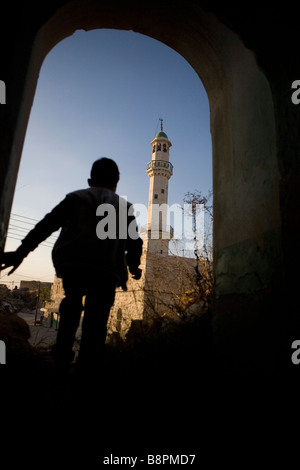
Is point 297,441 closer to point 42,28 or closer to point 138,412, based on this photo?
point 138,412

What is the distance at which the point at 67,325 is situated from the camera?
5.93 feet

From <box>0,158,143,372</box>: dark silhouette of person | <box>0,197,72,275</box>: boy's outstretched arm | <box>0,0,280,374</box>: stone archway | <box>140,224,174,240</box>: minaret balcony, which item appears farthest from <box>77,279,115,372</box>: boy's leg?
<box>140,224,174,240</box>: minaret balcony

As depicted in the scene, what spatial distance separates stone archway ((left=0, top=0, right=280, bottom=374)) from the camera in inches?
67.1

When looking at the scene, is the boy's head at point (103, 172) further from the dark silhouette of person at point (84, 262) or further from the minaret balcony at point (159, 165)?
the minaret balcony at point (159, 165)

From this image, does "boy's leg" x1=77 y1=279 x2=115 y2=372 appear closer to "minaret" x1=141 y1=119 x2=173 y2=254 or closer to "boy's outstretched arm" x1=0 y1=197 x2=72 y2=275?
"boy's outstretched arm" x1=0 y1=197 x2=72 y2=275

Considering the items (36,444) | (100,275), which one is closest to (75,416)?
(36,444)

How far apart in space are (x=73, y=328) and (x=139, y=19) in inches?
99.7

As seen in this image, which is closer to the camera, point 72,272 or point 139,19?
point 72,272

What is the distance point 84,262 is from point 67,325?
16.2 inches

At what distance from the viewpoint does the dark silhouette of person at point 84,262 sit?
1.80 metres

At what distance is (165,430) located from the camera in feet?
4.85

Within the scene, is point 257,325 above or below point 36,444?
above

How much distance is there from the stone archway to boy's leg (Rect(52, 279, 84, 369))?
553mm

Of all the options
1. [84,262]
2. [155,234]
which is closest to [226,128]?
[84,262]
